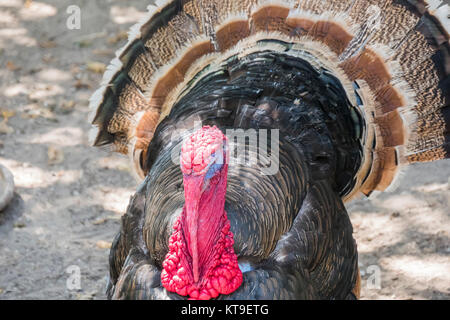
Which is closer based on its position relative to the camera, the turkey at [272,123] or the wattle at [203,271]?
the wattle at [203,271]

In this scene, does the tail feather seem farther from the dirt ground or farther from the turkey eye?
the turkey eye

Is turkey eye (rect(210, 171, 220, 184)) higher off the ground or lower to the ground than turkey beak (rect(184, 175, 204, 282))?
higher

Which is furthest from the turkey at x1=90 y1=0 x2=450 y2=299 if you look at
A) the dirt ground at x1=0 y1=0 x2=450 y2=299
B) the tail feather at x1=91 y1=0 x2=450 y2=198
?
the dirt ground at x1=0 y1=0 x2=450 y2=299

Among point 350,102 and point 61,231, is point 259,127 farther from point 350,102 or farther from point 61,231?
point 61,231

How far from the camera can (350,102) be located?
3.46 meters

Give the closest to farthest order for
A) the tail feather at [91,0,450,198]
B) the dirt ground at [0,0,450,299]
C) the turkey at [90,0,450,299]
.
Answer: the turkey at [90,0,450,299] < the tail feather at [91,0,450,198] < the dirt ground at [0,0,450,299]

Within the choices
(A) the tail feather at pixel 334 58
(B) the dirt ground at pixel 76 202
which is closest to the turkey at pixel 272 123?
(A) the tail feather at pixel 334 58

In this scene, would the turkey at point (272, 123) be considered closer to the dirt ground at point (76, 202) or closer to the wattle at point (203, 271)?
the wattle at point (203, 271)

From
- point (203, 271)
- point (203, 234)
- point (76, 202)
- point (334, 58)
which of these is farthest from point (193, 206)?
point (76, 202)

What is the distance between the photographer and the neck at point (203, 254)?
8.29ft

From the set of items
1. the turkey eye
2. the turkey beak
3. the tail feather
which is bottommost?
the turkey beak

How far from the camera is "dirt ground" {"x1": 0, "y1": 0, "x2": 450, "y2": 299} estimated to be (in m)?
4.16

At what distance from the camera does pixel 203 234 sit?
2551mm

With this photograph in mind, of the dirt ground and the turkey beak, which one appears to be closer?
the turkey beak
